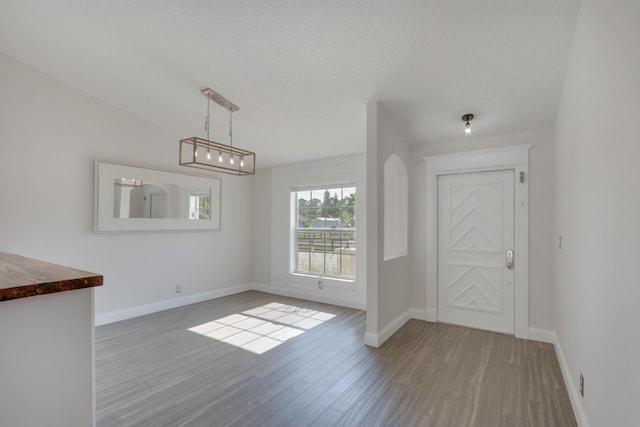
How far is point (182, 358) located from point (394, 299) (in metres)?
2.39

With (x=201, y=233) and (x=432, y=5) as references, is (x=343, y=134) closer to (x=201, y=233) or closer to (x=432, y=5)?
(x=432, y=5)

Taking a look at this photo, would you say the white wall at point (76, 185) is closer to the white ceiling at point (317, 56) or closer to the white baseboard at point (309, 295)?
the white ceiling at point (317, 56)

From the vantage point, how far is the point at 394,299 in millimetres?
3748

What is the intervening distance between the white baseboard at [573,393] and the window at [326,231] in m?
2.71

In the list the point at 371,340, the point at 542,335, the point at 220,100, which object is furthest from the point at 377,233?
the point at 220,100

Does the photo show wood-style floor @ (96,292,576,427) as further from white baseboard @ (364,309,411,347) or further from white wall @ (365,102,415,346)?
white wall @ (365,102,415,346)

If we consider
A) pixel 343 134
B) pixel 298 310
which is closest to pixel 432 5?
pixel 343 134

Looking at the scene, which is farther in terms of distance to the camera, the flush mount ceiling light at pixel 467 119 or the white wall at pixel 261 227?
the white wall at pixel 261 227

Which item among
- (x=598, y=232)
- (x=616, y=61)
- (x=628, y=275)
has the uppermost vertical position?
(x=616, y=61)

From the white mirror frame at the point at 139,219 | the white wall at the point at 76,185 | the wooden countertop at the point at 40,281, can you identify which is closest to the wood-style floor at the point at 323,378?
the white wall at the point at 76,185

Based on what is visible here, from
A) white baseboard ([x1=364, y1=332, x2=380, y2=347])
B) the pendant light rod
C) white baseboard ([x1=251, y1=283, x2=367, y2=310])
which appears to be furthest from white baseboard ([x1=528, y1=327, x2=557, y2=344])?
the pendant light rod

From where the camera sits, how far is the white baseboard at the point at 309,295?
473 centimetres

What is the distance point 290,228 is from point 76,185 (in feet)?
10.1

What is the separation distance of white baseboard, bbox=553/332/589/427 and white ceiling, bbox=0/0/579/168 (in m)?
2.42
